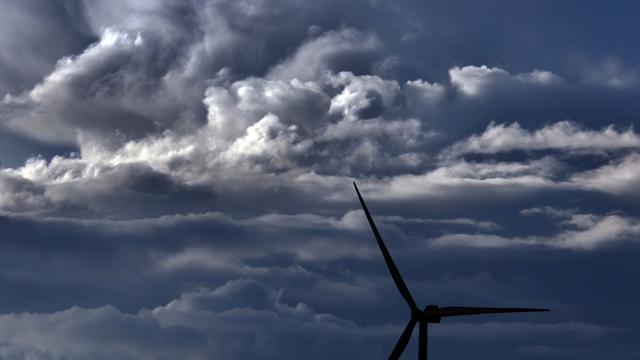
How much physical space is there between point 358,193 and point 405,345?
23.7 metres

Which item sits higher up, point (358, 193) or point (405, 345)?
point (358, 193)

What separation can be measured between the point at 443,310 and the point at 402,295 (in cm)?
746

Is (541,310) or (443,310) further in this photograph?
(443,310)

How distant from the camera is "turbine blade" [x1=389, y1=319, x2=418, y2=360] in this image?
136625mm

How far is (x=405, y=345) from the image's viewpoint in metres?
139

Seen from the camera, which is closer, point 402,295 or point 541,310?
point 541,310

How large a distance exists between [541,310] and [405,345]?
21751mm

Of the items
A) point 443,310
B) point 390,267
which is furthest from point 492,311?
point 390,267

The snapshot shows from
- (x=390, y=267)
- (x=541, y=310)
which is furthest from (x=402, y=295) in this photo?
(x=541, y=310)

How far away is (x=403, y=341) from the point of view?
138625 millimetres

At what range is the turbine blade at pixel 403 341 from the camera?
448ft

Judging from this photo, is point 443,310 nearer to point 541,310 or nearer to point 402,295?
point 402,295

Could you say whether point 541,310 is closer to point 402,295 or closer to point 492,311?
point 492,311

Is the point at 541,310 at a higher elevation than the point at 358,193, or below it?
below
